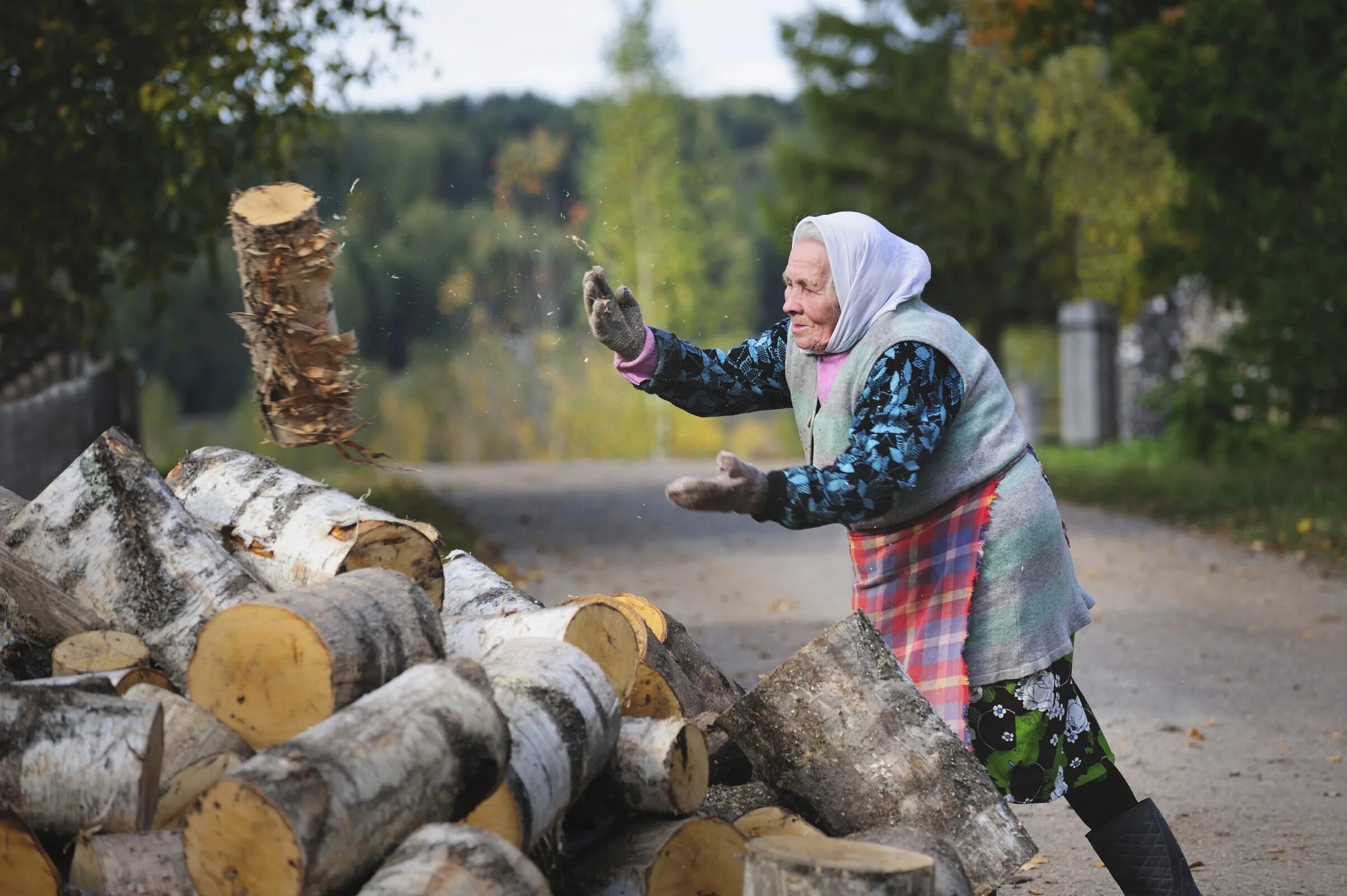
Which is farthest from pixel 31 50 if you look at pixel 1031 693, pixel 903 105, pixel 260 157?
pixel 903 105

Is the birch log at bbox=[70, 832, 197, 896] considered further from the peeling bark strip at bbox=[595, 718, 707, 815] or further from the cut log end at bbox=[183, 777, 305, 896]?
the peeling bark strip at bbox=[595, 718, 707, 815]

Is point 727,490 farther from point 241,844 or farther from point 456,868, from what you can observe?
point 241,844

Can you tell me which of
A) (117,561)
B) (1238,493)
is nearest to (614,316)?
(117,561)

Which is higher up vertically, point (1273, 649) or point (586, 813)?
point (586, 813)

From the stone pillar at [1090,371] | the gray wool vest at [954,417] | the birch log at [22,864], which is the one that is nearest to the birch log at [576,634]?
the gray wool vest at [954,417]

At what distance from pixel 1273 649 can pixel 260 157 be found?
7766 mm

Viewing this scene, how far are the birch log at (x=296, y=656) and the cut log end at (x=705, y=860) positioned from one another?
64 cm

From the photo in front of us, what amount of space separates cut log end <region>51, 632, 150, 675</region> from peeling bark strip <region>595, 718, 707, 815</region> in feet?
3.51

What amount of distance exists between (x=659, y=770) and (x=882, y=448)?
783mm

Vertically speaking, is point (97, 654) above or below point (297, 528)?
below

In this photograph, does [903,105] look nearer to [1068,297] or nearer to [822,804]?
[1068,297]

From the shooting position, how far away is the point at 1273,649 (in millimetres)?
7266

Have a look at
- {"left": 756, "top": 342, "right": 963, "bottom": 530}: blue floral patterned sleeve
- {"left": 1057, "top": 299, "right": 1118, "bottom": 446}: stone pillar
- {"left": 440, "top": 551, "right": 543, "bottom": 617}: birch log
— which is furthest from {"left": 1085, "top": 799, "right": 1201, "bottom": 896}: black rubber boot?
{"left": 1057, "top": 299, "right": 1118, "bottom": 446}: stone pillar

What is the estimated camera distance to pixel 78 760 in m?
2.57
